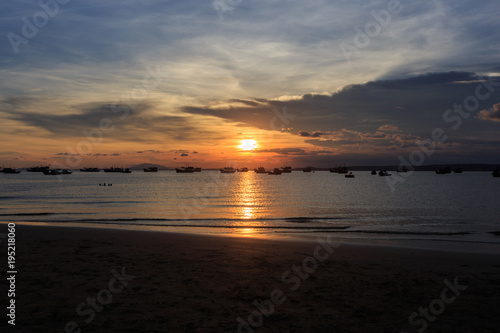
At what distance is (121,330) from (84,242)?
11181 millimetres

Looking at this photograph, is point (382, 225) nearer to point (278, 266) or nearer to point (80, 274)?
point (278, 266)

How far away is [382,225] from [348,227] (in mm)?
3752

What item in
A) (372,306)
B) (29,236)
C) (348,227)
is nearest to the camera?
(372,306)

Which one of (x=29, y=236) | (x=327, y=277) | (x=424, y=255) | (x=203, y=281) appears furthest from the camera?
(x=29, y=236)

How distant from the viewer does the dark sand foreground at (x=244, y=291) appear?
7.52 metres

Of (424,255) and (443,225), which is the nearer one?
(424,255)

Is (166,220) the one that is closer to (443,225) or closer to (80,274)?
(80,274)

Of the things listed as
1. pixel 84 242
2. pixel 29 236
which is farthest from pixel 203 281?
pixel 29 236

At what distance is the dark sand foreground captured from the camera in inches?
296

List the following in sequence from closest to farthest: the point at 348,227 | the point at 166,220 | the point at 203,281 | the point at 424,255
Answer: the point at 203,281, the point at 424,255, the point at 348,227, the point at 166,220

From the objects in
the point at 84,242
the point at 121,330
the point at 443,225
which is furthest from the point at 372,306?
the point at 443,225

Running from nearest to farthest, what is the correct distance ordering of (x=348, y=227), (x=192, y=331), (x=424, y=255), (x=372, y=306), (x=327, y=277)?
(x=192, y=331), (x=372, y=306), (x=327, y=277), (x=424, y=255), (x=348, y=227)

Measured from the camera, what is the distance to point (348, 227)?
2964cm

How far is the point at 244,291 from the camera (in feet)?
31.7
